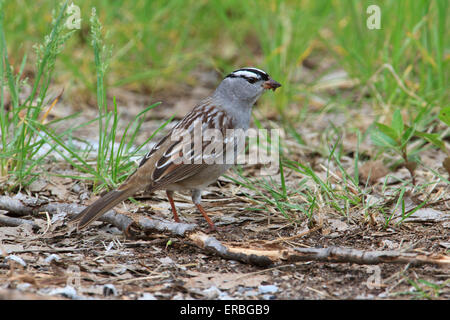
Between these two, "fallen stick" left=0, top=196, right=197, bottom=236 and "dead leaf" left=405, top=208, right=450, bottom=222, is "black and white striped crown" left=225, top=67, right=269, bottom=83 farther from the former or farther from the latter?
"dead leaf" left=405, top=208, right=450, bottom=222

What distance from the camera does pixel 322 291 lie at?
11.0ft

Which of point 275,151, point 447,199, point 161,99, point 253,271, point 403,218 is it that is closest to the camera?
point 253,271

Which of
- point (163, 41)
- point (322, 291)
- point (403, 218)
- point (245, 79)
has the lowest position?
point (322, 291)

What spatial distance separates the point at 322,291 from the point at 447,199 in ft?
5.27

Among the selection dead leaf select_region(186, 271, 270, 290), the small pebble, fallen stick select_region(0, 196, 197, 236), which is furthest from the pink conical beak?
the small pebble

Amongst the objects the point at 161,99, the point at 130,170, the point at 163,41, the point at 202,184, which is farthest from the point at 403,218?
the point at 163,41

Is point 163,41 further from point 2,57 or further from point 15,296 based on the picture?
point 15,296

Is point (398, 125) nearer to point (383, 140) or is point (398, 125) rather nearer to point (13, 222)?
point (383, 140)

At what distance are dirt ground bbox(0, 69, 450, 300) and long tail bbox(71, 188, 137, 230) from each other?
174 millimetres

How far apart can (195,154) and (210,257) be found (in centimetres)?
92

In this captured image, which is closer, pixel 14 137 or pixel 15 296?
pixel 15 296

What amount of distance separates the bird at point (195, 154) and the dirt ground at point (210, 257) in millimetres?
236

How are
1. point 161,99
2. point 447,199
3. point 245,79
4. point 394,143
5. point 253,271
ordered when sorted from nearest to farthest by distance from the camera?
point 253,271, point 447,199, point 394,143, point 245,79, point 161,99

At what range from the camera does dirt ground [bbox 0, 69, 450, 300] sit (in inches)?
130
